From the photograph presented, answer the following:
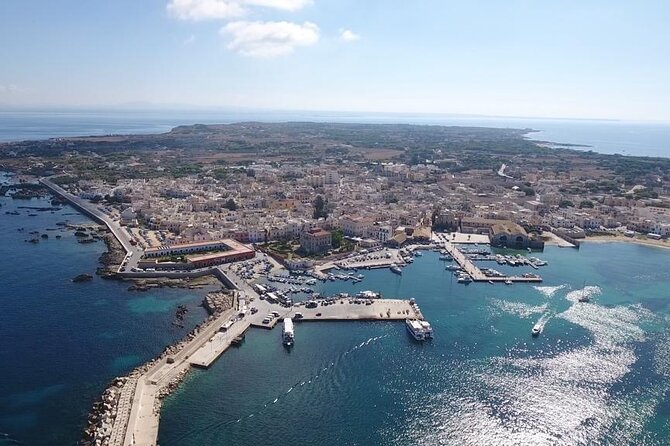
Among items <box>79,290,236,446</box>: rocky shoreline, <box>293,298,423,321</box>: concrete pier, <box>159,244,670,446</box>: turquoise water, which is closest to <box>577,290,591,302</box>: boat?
<box>159,244,670,446</box>: turquoise water

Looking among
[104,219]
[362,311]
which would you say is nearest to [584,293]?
[362,311]

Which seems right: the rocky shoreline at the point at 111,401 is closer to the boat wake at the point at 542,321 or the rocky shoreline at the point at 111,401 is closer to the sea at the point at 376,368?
the sea at the point at 376,368

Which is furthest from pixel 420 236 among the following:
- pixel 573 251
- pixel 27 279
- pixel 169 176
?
pixel 169 176

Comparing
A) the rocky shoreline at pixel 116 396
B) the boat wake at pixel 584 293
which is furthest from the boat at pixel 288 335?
the boat wake at pixel 584 293

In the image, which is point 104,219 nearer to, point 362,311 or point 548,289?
point 362,311

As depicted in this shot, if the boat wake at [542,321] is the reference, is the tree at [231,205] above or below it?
above

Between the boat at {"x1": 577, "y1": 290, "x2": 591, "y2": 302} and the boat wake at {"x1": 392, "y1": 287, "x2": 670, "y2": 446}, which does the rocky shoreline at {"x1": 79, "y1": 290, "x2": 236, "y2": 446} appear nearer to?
the boat wake at {"x1": 392, "y1": 287, "x2": 670, "y2": 446}
